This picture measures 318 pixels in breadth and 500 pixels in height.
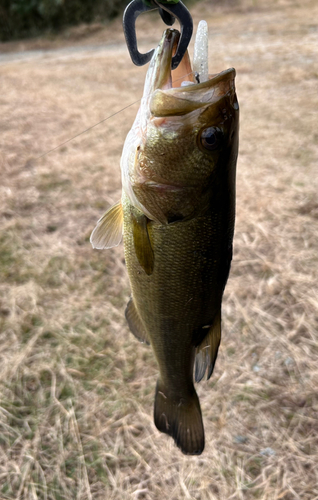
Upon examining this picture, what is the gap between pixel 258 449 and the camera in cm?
203

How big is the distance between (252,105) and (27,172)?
3.99 m

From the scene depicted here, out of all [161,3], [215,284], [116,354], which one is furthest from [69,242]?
[161,3]

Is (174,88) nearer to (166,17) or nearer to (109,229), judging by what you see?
(166,17)

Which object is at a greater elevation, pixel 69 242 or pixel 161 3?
pixel 161 3

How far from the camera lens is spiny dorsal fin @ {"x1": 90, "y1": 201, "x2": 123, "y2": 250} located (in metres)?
1.38

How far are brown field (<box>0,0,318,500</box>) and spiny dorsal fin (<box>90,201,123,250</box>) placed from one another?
1.26m

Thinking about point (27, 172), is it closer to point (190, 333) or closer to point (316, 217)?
point (316, 217)

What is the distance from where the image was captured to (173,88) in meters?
1.05

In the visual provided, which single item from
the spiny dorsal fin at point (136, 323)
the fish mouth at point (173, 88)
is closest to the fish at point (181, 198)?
the fish mouth at point (173, 88)

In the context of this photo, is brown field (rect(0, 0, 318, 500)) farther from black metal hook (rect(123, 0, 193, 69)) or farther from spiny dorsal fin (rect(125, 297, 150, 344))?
black metal hook (rect(123, 0, 193, 69))

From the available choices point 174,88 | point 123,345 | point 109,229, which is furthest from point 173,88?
point 123,345

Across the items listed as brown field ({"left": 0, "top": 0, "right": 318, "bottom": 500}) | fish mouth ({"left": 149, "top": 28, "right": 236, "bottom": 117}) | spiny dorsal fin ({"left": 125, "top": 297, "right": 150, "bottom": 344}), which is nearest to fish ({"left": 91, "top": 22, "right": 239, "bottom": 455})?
fish mouth ({"left": 149, "top": 28, "right": 236, "bottom": 117})

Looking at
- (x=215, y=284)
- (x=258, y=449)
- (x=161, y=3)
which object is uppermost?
(x=161, y=3)

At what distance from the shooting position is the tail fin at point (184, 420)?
1.54 meters
